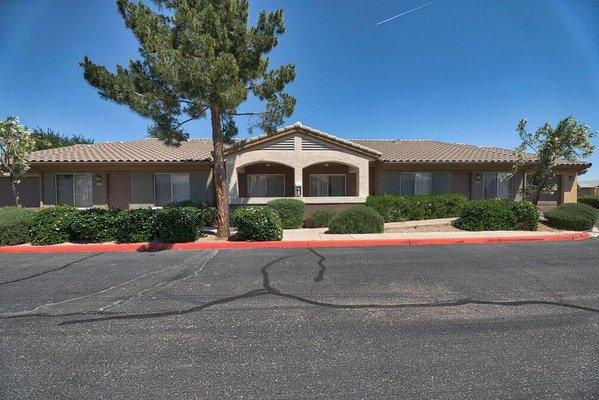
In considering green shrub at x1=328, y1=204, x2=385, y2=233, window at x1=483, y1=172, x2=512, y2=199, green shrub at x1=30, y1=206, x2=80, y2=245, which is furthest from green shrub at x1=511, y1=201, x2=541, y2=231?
green shrub at x1=30, y1=206, x2=80, y2=245

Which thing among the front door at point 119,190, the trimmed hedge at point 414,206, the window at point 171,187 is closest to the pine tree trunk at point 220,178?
the window at point 171,187

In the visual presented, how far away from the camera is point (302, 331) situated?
3.82 m

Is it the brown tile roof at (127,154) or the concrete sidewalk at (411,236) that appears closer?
the concrete sidewalk at (411,236)

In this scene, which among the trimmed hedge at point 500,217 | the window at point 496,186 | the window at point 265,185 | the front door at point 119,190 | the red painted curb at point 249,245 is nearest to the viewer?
the red painted curb at point 249,245

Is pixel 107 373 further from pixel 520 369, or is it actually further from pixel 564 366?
pixel 564 366

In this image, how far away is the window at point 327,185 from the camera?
17.8 meters

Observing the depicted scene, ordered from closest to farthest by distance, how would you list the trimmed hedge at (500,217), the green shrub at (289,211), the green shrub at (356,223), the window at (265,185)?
the green shrub at (356,223) → the trimmed hedge at (500,217) → the green shrub at (289,211) → the window at (265,185)

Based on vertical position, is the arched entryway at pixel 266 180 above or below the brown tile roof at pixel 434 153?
below

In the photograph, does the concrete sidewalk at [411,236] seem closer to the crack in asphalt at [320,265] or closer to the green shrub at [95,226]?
the crack in asphalt at [320,265]

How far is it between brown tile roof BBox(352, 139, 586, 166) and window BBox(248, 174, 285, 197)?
5.57 metres

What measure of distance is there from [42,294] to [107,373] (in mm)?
3354

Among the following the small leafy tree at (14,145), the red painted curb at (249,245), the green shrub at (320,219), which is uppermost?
the small leafy tree at (14,145)

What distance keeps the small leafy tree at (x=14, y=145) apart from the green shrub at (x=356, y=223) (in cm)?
1255

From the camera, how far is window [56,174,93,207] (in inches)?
607
